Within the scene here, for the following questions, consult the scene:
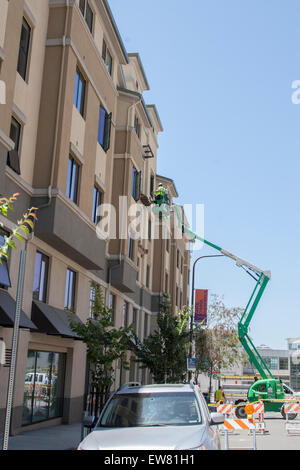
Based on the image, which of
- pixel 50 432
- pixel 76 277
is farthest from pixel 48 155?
pixel 50 432

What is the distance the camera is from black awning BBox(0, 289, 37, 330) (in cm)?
1403

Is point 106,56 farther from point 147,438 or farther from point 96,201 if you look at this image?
point 147,438

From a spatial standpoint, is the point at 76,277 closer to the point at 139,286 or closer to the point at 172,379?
the point at 172,379

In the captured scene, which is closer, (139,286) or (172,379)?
(172,379)

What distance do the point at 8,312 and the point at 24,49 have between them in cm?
894

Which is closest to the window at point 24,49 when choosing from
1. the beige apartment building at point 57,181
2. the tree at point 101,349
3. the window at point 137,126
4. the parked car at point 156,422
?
the beige apartment building at point 57,181

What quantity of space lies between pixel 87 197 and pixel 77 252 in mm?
2833

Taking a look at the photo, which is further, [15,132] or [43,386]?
[43,386]

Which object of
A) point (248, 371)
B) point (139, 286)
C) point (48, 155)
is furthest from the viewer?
point (248, 371)

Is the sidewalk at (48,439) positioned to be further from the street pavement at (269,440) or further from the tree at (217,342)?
the tree at (217,342)

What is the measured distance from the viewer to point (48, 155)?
1809cm

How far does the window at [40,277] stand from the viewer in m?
18.1

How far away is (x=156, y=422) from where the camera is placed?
304 inches

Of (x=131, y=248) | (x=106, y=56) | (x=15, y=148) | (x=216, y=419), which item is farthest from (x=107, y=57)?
(x=216, y=419)
